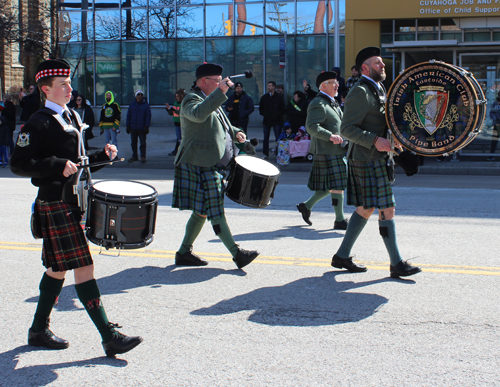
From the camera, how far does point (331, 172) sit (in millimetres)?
7305

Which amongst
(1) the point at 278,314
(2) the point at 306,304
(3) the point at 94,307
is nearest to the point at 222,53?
(2) the point at 306,304

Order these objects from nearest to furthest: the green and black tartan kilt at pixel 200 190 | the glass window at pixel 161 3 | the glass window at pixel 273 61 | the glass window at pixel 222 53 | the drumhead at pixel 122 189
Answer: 1. the drumhead at pixel 122 189
2. the green and black tartan kilt at pixel 200 190
3. the glass window at pixel 273 61
4. the glass window at pixel 222 53
5. the glass window at pixel 161 3

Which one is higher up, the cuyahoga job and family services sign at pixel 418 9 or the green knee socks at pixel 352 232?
the cuyahoga job and family services sign at pixel 418 9

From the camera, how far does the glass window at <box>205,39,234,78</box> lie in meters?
24.8

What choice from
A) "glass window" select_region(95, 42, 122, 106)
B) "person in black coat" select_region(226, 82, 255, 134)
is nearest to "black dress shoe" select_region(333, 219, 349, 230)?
"person in black coat" select_region(226, 82, 255, 134)

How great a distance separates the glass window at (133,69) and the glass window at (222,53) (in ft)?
9.32

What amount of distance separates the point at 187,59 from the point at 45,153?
22.5 meters

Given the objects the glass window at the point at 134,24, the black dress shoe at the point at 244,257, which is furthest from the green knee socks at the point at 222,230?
the glass window at the point at 134,24

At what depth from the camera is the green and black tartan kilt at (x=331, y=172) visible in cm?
727

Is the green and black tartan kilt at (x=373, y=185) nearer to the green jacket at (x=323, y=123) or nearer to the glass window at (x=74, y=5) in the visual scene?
the green jacket at (x=323, y=123)

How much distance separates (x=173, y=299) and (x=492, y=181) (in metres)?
9.80

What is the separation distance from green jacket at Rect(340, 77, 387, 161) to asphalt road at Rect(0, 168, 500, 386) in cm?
108

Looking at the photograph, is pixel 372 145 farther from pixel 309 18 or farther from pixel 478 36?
pixel 309 18

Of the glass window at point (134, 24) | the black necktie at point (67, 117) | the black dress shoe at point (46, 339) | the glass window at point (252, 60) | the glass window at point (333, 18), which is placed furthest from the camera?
the glass window at point (134, 24)
